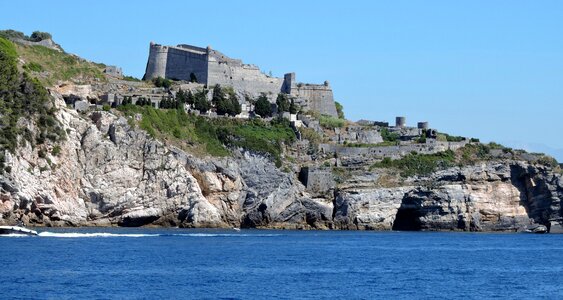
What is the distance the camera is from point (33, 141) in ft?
299

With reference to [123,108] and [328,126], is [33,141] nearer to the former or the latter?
[123,108]

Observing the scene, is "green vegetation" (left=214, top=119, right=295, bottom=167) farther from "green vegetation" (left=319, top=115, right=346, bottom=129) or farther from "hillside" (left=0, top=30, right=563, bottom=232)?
"green vegetation" (left=319, top=115, right=346, bottom=129)

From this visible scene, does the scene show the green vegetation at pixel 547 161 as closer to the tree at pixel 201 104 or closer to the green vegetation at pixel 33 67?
the tree at pixel 201 104

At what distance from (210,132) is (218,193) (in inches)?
361

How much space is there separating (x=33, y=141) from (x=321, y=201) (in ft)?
81.9

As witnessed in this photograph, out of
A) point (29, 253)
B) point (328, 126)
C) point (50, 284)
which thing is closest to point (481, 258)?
point (29, 253)

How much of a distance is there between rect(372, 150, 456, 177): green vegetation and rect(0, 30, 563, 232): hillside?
0.17 m

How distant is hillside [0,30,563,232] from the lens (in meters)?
92.5

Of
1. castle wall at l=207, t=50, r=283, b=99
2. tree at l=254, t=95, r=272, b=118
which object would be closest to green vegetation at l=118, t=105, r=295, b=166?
tree at l=254, t=95, r=272, b=118

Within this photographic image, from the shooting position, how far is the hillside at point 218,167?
9250cm

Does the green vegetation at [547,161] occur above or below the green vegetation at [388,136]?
below

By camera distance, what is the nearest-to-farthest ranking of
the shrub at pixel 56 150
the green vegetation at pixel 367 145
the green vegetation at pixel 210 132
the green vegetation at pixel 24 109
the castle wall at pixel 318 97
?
the green vegetation at pixel 24 109 → the shrub at pixel 56 150 → the green vegetation at pixel 210 132 → the green vegetation at pixel 367 145 → the castle wall at pixel 318 97

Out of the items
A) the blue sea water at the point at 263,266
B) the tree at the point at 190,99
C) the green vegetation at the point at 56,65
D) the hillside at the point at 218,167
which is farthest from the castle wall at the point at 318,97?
the blue sea water at the point at 263,266

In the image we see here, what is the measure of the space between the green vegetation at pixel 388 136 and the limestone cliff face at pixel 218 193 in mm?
13437
